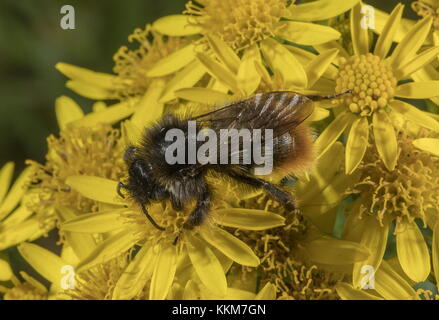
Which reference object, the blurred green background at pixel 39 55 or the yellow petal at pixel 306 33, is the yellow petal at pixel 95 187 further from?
the blurred green background at pixel 39 55

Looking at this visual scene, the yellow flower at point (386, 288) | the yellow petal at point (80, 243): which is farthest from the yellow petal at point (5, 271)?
the yellow flower at point (386, 288)

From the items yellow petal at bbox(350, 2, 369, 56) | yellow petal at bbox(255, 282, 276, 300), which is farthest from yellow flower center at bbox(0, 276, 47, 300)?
yellow petal at bbox(350, 2, 369, 56)

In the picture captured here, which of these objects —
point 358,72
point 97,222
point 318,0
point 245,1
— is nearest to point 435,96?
point 358,72

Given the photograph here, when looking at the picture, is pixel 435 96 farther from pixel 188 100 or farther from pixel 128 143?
pixel 128 143

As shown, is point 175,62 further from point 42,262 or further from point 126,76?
point 42,262

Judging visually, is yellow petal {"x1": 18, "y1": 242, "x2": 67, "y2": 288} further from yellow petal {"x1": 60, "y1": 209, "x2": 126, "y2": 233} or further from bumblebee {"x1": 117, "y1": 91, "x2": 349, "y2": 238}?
bumblebee {"x1": 117, "y1": 91, "x2": 349, "y2": 238}

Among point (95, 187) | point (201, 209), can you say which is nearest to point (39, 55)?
point (95, 187)

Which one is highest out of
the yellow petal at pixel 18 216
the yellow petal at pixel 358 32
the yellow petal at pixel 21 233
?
the yellow petal at pixel 358 32
